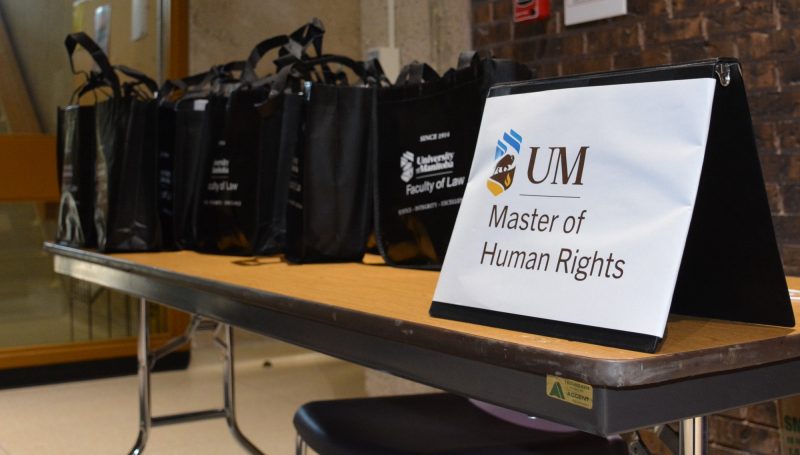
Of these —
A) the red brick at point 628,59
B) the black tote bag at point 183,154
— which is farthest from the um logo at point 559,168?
the red brick at point 628,59

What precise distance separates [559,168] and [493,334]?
16 cm

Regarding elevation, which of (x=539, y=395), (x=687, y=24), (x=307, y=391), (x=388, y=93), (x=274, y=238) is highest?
(x=687, y=24)

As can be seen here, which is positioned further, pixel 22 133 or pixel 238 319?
pixel 22 133

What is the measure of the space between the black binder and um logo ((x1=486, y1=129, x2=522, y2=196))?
0.05m

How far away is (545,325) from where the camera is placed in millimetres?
760

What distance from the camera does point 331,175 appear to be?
1553 millimetres

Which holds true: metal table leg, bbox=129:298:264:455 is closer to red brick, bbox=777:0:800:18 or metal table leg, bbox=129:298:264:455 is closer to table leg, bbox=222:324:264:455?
table leg, bbox=222:324:264:455

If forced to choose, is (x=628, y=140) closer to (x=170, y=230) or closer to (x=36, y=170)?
(x=170, y=230)

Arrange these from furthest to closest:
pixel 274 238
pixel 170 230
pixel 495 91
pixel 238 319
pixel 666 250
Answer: pixel 170 230 < pixel 274 238 < pixel 238 319 < pixel 495 91 < pixel 666 250

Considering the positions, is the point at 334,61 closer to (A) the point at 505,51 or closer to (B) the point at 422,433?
(B) the point at 422,433

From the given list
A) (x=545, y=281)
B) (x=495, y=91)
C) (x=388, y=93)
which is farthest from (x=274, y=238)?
(x=545, y=281)

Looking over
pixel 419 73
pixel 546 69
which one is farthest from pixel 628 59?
pixel 419 73

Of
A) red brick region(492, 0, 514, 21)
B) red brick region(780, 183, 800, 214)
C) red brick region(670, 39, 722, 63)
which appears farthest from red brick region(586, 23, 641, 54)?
red brick region(780, 183, 800, 214)

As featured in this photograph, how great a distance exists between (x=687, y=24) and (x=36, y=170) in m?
2.81
